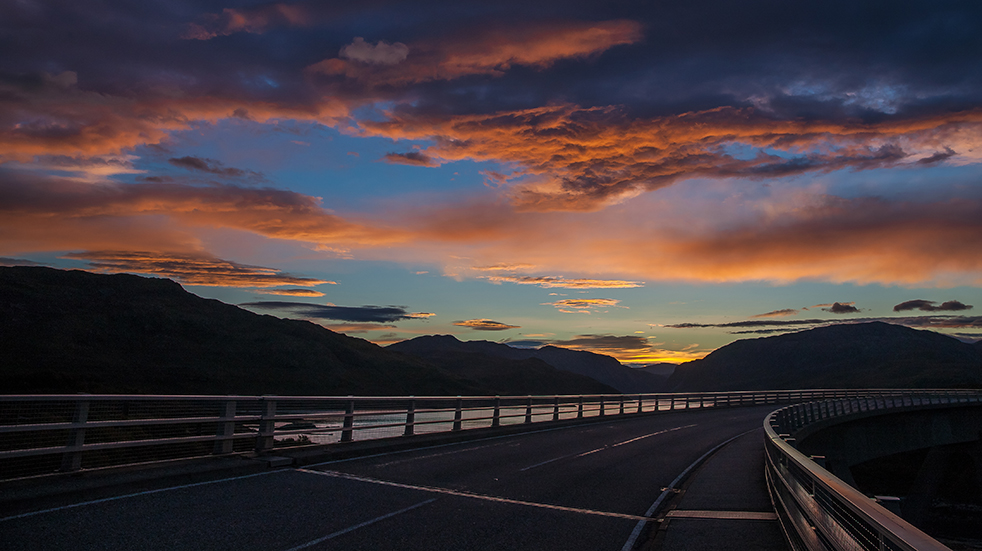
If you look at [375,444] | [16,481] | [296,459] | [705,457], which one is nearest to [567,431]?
[705,457]

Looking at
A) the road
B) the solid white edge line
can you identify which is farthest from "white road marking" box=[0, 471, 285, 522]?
the solid white edge line

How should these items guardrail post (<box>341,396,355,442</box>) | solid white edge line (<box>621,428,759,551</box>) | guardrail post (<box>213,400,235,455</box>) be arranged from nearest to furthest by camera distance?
solid white edge line (<box>621,428,759,551</box>)
guardrail post (<box>213,400,235,455</box>)
guardrail post (<box>341,396,355,442</box>)

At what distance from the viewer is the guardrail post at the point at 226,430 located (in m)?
12.6

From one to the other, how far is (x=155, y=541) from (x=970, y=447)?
246ft

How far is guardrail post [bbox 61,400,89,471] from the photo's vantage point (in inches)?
384

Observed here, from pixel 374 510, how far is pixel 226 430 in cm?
547

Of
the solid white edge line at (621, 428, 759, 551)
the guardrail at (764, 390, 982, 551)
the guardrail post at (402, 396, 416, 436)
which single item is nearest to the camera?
the guardrail at (764, 390, 982, 551)

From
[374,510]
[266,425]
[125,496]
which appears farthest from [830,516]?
[266,425]

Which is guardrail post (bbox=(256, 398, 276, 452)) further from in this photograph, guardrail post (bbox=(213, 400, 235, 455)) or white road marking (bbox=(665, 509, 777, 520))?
white road marking (bbox=(665, 509, 777, 520))

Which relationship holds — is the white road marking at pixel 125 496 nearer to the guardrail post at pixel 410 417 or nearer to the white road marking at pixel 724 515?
the guardrail post at pixel 410 417

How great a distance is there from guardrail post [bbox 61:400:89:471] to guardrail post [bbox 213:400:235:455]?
9.32ft

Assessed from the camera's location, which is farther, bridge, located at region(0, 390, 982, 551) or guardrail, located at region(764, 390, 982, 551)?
bridge, located at region(0, 390, 982, 551)

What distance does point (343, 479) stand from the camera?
1162cm

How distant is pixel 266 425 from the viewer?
13.7 metres
